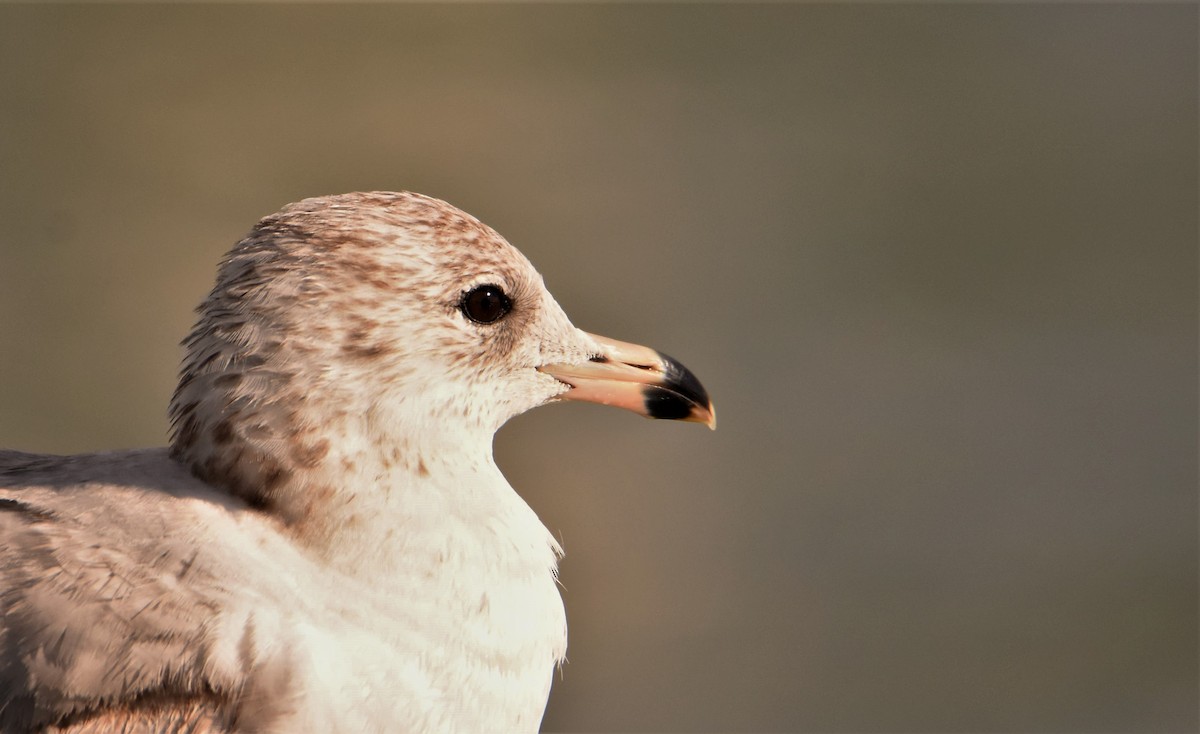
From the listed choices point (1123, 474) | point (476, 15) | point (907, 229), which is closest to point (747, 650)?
point (1123, 474)

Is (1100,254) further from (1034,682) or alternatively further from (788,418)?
(1034,682)

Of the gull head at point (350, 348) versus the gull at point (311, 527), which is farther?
the gull head at point (350, 348)

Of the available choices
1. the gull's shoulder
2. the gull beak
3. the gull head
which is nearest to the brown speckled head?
the gull head

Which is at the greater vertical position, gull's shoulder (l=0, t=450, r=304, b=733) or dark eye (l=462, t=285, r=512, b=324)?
dark eye (l=462, t=285, r=512, b=324)

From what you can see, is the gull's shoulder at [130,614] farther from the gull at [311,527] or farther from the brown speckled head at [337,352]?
the brown speckled head at [337,352]

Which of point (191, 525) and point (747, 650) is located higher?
point (191, 525)

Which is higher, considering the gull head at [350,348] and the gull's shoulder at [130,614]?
the gull head at [350,348]

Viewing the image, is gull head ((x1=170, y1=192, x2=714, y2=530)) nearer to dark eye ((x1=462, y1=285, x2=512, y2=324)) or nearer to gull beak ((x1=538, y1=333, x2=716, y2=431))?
dark eye ((x1=462, y1=285, x2=512, y2=324))

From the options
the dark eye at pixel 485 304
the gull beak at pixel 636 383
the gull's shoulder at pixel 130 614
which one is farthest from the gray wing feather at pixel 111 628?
the gull beak at pixel 636 383
